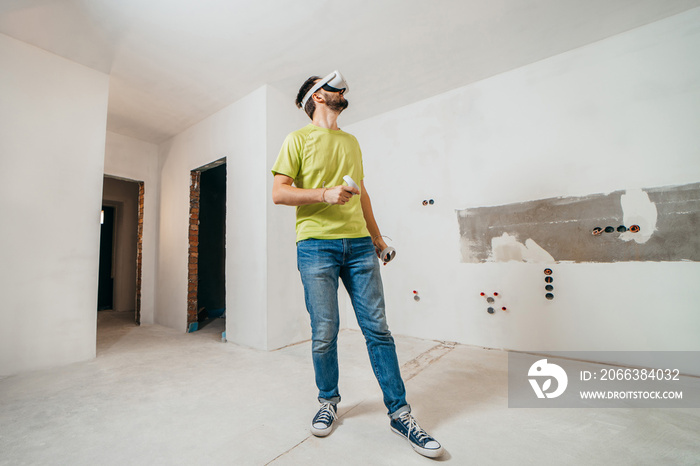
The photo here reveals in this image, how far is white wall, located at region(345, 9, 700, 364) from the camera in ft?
7.03

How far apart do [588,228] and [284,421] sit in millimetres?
2454

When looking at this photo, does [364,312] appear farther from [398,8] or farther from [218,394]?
[398,8]

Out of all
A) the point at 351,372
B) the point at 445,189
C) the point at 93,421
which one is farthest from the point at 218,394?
the point at 445,189

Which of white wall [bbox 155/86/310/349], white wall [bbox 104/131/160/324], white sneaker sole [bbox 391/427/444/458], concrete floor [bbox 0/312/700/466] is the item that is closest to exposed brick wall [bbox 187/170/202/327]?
white wall [bbox 155/86/310/349]

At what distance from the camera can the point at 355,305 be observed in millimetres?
1338

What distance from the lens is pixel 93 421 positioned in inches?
59.2

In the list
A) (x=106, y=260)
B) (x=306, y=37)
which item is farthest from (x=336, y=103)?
(x=106, y=260)

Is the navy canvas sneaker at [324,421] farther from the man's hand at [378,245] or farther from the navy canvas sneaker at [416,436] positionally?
the man's hand at [378,245]

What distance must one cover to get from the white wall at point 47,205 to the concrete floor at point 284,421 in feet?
0.99

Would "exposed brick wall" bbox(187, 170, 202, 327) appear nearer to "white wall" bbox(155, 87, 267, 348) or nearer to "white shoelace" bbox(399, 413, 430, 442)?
"white wall" bbox(155, 87, 267, 348)

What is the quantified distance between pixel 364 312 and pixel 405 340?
193cm

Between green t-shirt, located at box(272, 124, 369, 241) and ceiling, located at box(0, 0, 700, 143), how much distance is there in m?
1.30

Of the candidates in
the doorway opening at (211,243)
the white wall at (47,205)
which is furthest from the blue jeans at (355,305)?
the doorway opening at (211,243)

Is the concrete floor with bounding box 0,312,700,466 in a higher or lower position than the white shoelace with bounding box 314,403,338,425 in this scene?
lower
